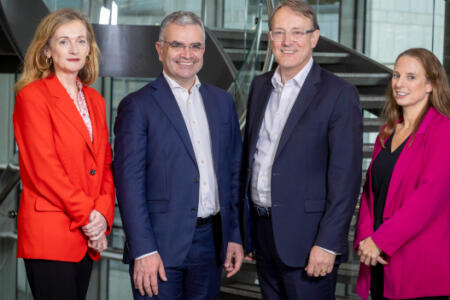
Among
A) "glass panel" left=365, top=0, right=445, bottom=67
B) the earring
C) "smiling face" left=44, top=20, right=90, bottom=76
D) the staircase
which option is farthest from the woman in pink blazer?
"glass panel" left=365, top=0, right=445, bottom=67

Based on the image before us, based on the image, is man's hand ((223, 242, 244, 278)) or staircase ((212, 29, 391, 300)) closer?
man's hand ((223, 242, 244, 278))

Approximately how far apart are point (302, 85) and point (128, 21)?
17.6 ft

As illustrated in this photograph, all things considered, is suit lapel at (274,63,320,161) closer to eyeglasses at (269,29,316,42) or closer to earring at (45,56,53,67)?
eyeglasses at (269,29,316,42)

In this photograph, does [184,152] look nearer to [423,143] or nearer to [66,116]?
[66,116]

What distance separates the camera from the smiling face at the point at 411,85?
87.5 inches

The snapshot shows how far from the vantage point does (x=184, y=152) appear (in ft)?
7.25

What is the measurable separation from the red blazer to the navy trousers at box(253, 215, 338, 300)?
24.2 inches

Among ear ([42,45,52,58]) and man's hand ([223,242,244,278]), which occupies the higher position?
ear ([42,45,52,58])

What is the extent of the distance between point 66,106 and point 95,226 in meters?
0.45

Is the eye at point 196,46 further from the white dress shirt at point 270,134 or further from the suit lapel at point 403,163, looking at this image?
the suit lapel at point 403,163

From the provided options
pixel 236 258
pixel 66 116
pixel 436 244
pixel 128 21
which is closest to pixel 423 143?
pixel 436 244

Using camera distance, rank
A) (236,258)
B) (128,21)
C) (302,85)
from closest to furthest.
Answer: (302,85) → (236,258) → (128,21)

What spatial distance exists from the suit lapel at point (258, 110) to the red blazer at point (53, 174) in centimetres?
62

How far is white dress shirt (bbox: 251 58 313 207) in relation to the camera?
7.38 ft
